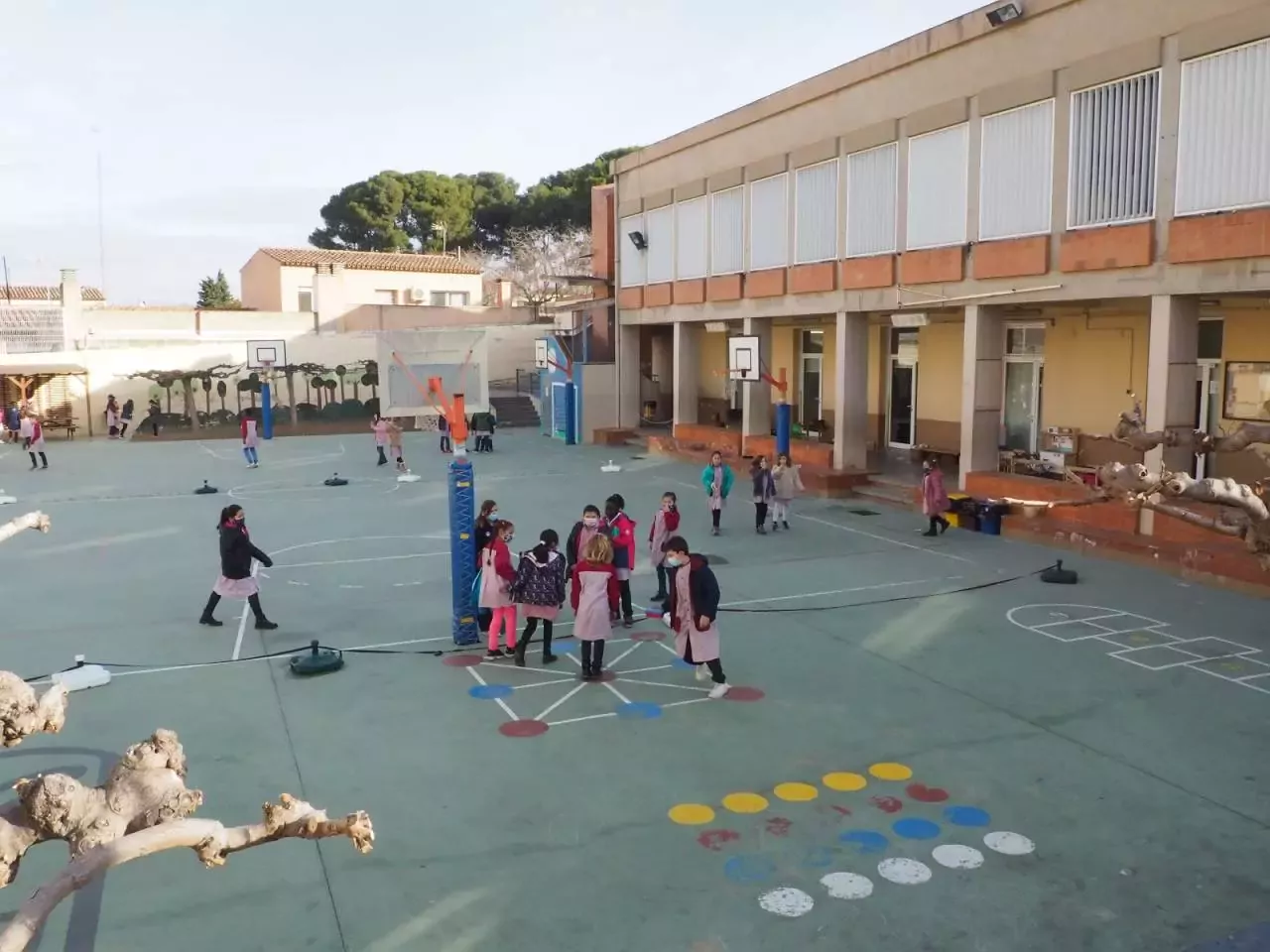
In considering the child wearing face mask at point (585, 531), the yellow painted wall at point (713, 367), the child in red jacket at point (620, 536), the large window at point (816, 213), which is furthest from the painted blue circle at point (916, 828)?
the yellow painted wall at point (713, 367)

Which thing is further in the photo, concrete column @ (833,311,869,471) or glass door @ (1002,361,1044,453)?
concrete column @ (833,311,869,471)

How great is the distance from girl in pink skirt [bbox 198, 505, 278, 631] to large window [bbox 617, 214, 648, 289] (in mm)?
24985

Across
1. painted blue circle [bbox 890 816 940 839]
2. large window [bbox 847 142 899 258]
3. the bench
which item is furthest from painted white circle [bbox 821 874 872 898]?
the bench

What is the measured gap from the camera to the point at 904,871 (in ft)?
24.0

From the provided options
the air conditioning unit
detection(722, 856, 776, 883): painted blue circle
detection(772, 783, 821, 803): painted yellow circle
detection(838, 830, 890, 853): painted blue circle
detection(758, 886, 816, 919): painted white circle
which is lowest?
detection(758, 886, 816, 919): painted white circle

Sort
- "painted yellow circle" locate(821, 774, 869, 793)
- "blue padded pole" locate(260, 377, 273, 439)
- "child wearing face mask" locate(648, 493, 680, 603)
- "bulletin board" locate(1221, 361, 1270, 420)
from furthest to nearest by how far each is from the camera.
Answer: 1. "blue padded pole" locate(260, 377, 273, 439)
2. "bulletin board" locate(1221, 361, 1270, 420)
3. "child wearing face mask" locate(648, 493, 680, 603)
4. "painted yellow circle" locate(821, 774, 869, 793)

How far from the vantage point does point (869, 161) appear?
25188 mm

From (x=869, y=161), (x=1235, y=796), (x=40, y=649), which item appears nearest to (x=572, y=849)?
(x=1235, y=796)

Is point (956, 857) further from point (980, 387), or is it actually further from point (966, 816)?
point (980, 387)

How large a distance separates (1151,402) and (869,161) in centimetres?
1004

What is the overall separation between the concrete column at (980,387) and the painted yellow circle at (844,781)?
1416 centimetres

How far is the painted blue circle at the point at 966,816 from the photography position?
26.4ft

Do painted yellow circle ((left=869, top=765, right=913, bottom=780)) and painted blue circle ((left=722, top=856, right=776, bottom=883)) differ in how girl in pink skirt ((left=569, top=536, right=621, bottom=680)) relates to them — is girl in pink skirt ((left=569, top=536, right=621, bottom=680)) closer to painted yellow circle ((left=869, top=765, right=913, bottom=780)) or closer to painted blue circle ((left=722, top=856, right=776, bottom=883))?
painted yellow circle ((left=869, top=765, right=913, bottom=780))

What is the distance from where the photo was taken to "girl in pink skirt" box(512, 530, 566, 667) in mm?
11781
